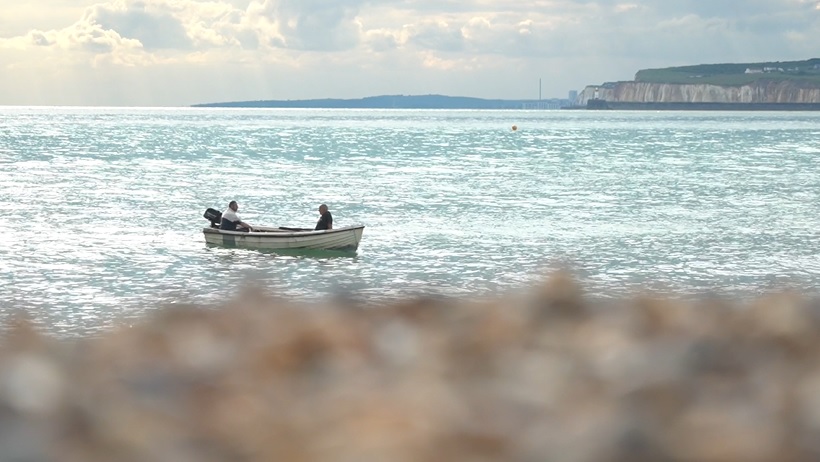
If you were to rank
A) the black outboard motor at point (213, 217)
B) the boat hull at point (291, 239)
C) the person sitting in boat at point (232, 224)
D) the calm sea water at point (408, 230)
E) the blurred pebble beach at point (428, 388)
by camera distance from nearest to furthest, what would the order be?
the blurred pebble beach at point (428, 388), the calm sea water at point (408, 230), the boat hull at point (291, 239), the person sitting in boat at point (232, 224), the black outboard motor at point (213, 217)

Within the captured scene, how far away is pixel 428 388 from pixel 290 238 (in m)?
19.8

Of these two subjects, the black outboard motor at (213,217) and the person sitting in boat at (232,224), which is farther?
the black outboard motor at (213,217)

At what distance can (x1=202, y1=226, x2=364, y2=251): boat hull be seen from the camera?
2580cm

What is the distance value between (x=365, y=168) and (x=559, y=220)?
28736 millimetres

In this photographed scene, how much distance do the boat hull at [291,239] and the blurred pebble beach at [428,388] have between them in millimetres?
16500

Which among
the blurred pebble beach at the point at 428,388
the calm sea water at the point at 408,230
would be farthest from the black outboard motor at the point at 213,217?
the blurred pebble beach at the point at 428,388

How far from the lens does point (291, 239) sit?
25734mm

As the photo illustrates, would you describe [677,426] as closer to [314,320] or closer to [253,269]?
[314,320]

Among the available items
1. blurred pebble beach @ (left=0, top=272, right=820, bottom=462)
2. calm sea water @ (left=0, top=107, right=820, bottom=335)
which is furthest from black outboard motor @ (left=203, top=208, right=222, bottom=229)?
blurred pebble beach @ (left=0, top=272, right=820, bottom=462)

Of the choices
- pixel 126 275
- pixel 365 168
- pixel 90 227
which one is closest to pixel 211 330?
pixel 126 275

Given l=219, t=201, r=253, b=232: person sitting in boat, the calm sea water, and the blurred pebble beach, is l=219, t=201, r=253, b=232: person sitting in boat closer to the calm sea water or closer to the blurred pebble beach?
the calm sea water

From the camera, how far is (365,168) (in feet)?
204

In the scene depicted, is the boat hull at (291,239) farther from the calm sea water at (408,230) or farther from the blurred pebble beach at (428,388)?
the blurred pebble beach at (428,388)

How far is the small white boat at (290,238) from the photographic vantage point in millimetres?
25812
